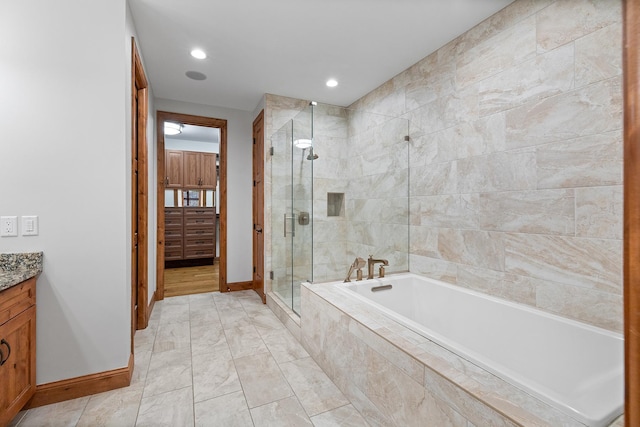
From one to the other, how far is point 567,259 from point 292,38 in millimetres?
2438

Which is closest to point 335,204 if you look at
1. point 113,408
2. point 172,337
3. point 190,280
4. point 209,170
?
point 172,337

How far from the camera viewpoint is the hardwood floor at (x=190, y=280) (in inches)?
163

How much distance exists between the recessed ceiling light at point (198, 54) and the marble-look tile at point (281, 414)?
2783 mm

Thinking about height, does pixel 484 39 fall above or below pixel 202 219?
above

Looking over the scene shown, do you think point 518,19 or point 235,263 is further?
point 235,263

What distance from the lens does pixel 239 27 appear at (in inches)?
88.0

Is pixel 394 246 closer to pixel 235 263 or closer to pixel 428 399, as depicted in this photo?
pixel 428 399

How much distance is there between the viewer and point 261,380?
1.97 meters

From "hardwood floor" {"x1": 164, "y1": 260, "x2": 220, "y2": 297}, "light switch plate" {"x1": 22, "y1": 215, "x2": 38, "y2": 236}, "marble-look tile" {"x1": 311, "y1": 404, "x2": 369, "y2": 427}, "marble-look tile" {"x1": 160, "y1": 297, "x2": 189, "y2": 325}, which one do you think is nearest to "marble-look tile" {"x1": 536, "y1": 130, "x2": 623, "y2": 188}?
"marble-look tile" {"x1": 311, "y1": 404, "x2": 369, "y2": 427}

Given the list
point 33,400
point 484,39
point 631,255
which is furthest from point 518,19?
point 33,400

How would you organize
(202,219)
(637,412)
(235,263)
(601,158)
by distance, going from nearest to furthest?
(637,412) → (601,158) → (235,263) → (202,219)

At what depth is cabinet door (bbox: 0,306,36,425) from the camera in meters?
1.39

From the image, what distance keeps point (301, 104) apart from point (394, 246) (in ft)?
6.95

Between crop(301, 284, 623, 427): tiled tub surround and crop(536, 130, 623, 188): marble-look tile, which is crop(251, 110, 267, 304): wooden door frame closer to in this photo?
crop(301, 284, 623, 427): tiled tub surround
